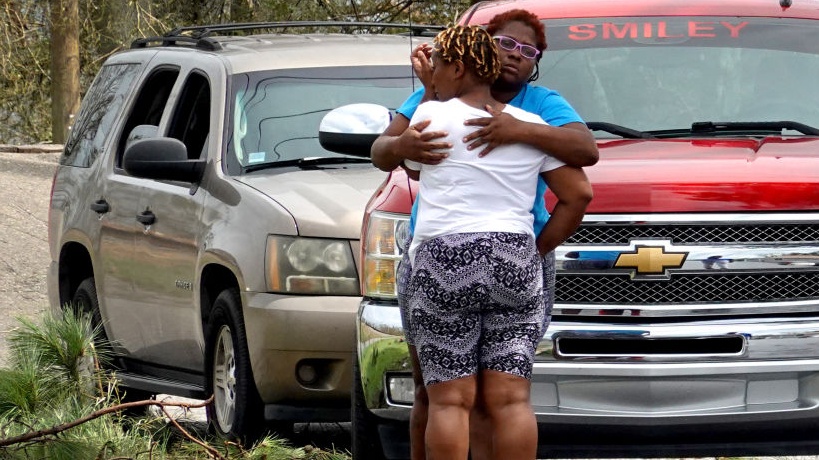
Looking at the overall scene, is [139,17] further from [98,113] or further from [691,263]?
[691,263]

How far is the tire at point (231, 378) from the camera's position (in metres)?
7.01

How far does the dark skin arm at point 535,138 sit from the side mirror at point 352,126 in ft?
4.50

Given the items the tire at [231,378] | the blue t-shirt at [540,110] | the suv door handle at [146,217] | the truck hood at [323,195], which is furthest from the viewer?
the suv door handle at [146,217]

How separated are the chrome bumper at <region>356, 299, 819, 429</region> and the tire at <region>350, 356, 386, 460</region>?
36 cm

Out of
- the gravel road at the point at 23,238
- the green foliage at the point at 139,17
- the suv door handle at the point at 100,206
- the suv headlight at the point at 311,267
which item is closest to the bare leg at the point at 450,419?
the suv headlight at the point at 311,267

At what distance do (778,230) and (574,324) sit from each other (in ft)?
2.37

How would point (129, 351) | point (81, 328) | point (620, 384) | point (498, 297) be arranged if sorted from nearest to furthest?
point (498, 297), point (620, 384), point (81, 328), point (129, 351)

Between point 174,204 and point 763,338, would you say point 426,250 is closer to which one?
point 763,338

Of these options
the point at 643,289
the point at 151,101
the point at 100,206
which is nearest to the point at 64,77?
the point at 151,101

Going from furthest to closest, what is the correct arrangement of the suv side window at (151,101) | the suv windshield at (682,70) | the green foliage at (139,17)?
the green foliage at (139,17) → the suv side window at (151,101) → the suv windshield at (682,70)

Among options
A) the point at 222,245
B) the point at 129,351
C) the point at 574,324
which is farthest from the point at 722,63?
the point at 129,351

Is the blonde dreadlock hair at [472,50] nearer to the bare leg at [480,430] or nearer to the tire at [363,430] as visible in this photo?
the bare leg at [480,430]

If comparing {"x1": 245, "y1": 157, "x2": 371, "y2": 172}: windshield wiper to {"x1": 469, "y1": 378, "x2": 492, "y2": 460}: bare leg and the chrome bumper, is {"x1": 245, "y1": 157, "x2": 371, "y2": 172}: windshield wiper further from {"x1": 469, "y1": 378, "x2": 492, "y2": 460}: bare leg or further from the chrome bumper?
{"x1": 469, "y1": 378, "x2": 492, "y2": 460}: bare leg

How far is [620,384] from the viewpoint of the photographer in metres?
5.42
